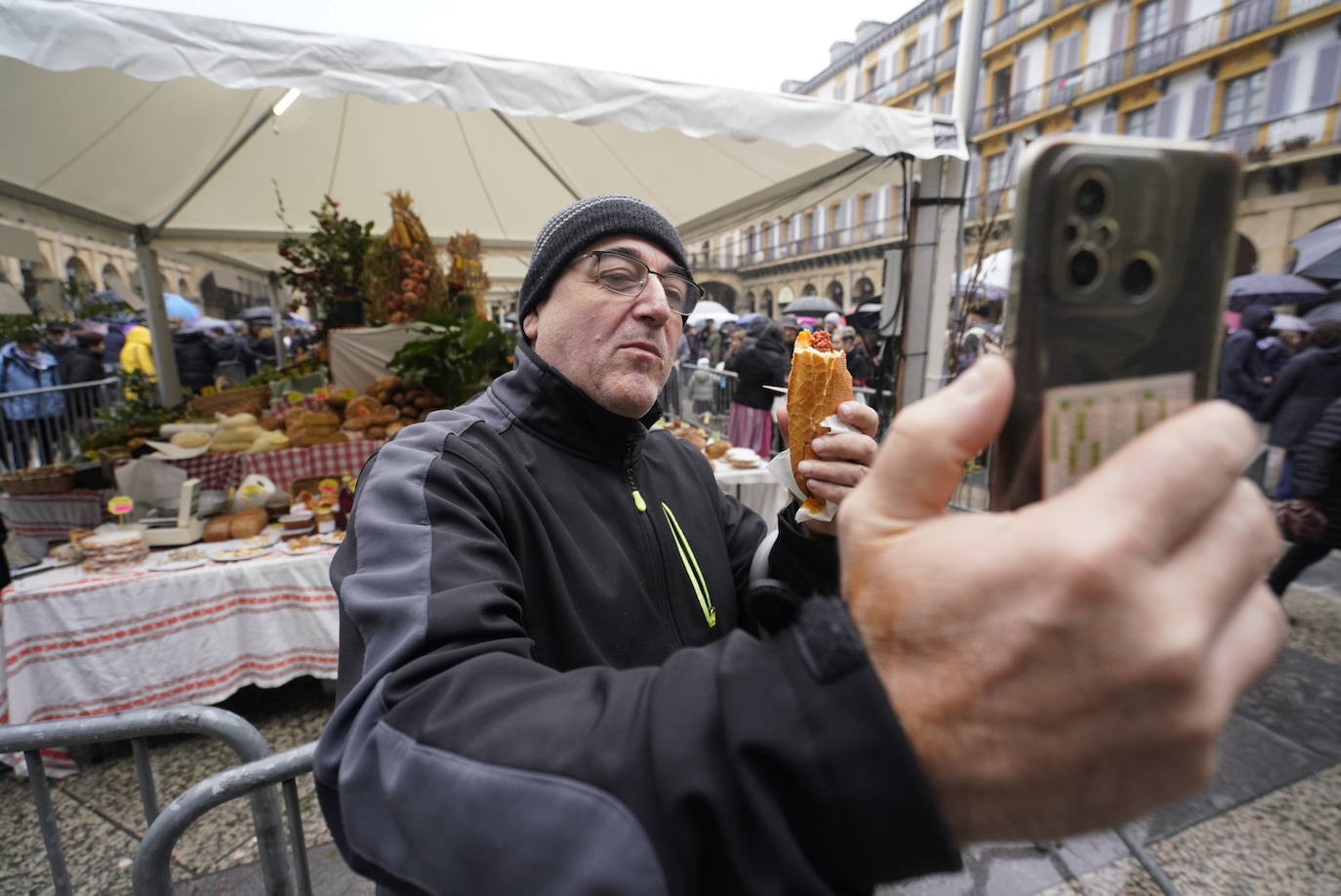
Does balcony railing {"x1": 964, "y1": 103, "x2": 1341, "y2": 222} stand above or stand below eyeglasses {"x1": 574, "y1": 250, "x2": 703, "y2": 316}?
above

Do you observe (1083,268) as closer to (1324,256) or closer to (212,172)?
(1324,256)

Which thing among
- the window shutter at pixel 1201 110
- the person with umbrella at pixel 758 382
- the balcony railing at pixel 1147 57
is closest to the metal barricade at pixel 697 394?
the person with umbrella at pixel 758 382

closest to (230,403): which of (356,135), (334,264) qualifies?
(334,264)

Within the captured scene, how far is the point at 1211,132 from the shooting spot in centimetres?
2106

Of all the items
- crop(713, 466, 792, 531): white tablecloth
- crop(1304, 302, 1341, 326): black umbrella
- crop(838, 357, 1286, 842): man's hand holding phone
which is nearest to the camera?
crop(838, 357, 1286, 842): man's hand holding phone

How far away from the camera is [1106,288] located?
51cm

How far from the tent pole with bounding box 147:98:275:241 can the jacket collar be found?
569cm

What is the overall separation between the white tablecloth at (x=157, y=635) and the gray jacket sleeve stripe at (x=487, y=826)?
3236 mm

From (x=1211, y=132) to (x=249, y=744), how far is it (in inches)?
1181

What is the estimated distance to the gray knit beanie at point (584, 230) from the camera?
5.35 ft

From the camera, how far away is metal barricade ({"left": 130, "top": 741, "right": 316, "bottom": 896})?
4.08ft

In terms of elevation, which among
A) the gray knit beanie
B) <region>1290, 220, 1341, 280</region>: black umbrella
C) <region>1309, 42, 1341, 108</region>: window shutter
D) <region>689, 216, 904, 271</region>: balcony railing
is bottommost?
the gray knit beanie

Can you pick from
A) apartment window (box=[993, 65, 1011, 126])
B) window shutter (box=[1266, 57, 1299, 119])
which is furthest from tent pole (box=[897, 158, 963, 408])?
apartment window (box=[993, 65, 1011, 126])

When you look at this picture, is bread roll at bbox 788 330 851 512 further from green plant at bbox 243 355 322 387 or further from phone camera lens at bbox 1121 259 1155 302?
green plant at bbox 243 355 322 387
